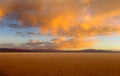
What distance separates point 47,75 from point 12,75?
163 inches

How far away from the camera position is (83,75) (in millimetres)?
35094

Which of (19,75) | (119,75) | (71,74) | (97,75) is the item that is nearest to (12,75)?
(19,75)

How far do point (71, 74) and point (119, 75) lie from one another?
592 cm

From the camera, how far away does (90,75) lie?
35125 millimetres

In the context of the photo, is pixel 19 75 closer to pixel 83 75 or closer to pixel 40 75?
pixel 40 75

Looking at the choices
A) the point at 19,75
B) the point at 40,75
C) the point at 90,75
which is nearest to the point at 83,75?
the point at 90,75

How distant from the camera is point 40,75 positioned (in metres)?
34.2

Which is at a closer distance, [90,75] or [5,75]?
[5,75]

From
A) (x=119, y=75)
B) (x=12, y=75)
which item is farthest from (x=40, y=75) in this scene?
(x=119, y=75)

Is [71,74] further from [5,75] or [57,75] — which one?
[5,75]

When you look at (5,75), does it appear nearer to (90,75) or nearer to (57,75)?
(57,75)

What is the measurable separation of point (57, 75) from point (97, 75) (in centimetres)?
477

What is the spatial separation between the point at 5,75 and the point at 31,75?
11.4 feet

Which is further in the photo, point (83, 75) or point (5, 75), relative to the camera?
point (83, 75)
